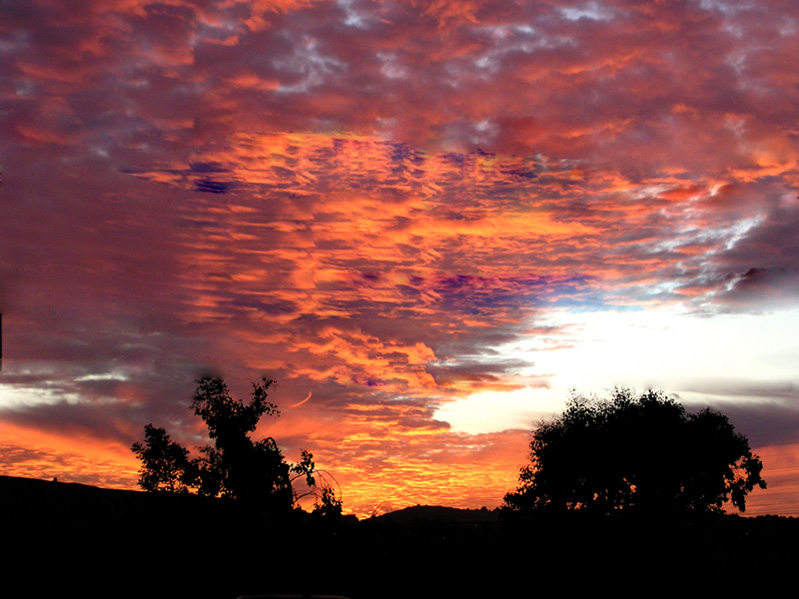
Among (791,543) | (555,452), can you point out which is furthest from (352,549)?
(791,543)

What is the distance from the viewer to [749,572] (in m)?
44.2

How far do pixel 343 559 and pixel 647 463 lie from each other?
1081 inches

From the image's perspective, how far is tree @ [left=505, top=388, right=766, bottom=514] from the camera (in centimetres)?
5862

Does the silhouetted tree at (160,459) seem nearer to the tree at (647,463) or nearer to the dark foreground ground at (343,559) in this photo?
the dark foreground ground at (343,559)

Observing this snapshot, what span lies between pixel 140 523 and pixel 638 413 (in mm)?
40278

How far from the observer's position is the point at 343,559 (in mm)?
44750

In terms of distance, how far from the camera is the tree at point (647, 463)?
58.6 m

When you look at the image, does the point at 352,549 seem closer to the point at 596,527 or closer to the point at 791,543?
the point at 596,527

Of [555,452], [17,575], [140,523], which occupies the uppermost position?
[555,452]

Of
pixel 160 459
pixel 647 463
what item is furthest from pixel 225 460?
pixel 647 463

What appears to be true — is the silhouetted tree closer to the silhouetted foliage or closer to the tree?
the silhouetted foliage

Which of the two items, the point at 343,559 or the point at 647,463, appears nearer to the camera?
the point at 343,559

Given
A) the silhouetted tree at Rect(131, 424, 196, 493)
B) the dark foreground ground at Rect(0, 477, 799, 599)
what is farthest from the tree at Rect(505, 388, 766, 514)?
the silhouetted tree at Rect(131, 424, 196, 493)

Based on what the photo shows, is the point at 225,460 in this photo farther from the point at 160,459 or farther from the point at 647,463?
the point at 647,463
